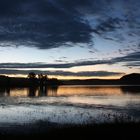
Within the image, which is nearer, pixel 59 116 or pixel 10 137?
pixel 10 137

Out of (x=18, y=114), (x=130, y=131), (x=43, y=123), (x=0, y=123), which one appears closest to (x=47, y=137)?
(x=130, y=131)

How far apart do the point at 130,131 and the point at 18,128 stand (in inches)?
434

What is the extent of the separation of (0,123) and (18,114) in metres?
7.91

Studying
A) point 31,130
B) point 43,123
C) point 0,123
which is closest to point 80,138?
point 31,130

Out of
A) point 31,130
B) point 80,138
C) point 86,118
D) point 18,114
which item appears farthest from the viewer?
point 18,114

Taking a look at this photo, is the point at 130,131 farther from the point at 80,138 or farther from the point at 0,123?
the point at 0,123

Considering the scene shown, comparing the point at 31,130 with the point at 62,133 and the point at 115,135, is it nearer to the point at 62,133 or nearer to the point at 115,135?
the point at 62,133

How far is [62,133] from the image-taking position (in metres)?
21.9

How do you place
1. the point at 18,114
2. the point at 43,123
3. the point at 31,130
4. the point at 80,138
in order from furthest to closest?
1. the point at 18,114
2. the point at 43,123
3. the point at 31,130
4. the point at 80,138

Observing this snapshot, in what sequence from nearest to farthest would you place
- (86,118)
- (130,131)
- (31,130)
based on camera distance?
(130,131) → (31,130) → (86,118)

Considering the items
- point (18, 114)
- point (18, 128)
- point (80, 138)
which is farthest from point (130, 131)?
point (18, 114)

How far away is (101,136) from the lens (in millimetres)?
20000

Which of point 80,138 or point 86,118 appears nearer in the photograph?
point 80,138

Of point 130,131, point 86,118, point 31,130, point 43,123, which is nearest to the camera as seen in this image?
point 130,131
